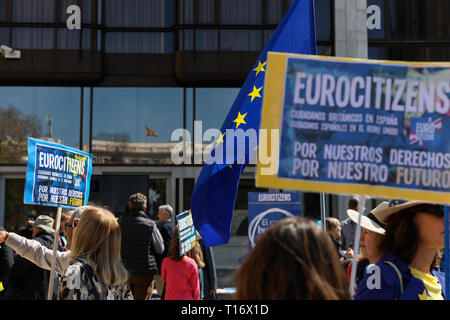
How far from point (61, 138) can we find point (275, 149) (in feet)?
38.4

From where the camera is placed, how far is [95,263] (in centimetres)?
338

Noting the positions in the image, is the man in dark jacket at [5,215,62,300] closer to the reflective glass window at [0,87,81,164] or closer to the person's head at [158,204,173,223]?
the person's head at [158,204,173,223]

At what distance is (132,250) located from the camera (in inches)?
Result: 318

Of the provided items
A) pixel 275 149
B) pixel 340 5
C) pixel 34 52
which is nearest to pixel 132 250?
pixel 275 149

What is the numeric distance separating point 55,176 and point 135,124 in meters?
8.91

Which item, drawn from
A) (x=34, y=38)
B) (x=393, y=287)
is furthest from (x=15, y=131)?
(x=393, y=287)

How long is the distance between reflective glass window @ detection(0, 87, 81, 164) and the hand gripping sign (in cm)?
867

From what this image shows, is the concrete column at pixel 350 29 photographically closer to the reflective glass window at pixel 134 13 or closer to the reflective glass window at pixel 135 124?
the reflective glass window at pixel 135 124

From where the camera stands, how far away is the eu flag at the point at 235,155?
15.2 ft

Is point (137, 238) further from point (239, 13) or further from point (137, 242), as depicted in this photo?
point (239, 13)

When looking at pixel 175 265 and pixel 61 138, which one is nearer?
pixel 175 265

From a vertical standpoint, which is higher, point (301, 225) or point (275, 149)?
point (275, 149)

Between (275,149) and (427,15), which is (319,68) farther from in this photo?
(427,15)
